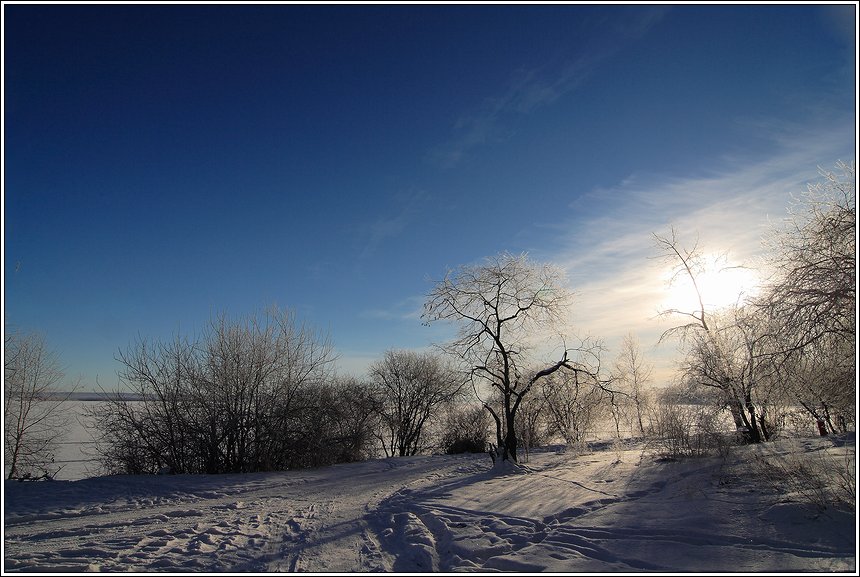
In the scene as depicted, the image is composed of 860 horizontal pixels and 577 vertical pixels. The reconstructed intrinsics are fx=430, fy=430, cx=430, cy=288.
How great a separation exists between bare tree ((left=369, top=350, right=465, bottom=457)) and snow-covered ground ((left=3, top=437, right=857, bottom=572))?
61.2 ft

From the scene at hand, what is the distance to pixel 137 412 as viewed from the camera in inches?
627

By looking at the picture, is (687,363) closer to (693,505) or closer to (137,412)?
(693,505)

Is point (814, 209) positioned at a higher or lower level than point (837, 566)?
higher

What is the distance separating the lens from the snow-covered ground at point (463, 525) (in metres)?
5.22

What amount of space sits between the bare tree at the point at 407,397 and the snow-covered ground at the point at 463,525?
18.7m

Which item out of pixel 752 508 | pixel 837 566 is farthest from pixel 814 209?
pixel 837 566

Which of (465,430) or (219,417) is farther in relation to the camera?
(465,430)

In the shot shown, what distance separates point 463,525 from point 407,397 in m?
23.6

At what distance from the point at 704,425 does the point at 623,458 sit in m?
2.36

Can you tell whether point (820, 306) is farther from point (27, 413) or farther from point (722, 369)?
point (27, 413)

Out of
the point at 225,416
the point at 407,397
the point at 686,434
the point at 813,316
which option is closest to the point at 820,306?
the point at 813,316

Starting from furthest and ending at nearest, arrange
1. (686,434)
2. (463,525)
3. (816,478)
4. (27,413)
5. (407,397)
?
(407,397)
(27,413)
(686,434)
(463,525)
(816,478)

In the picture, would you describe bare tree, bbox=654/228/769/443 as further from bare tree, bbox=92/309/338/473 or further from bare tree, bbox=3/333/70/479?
bare tree, bbox=3/333/70/479

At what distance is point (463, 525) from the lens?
7.06 meters
